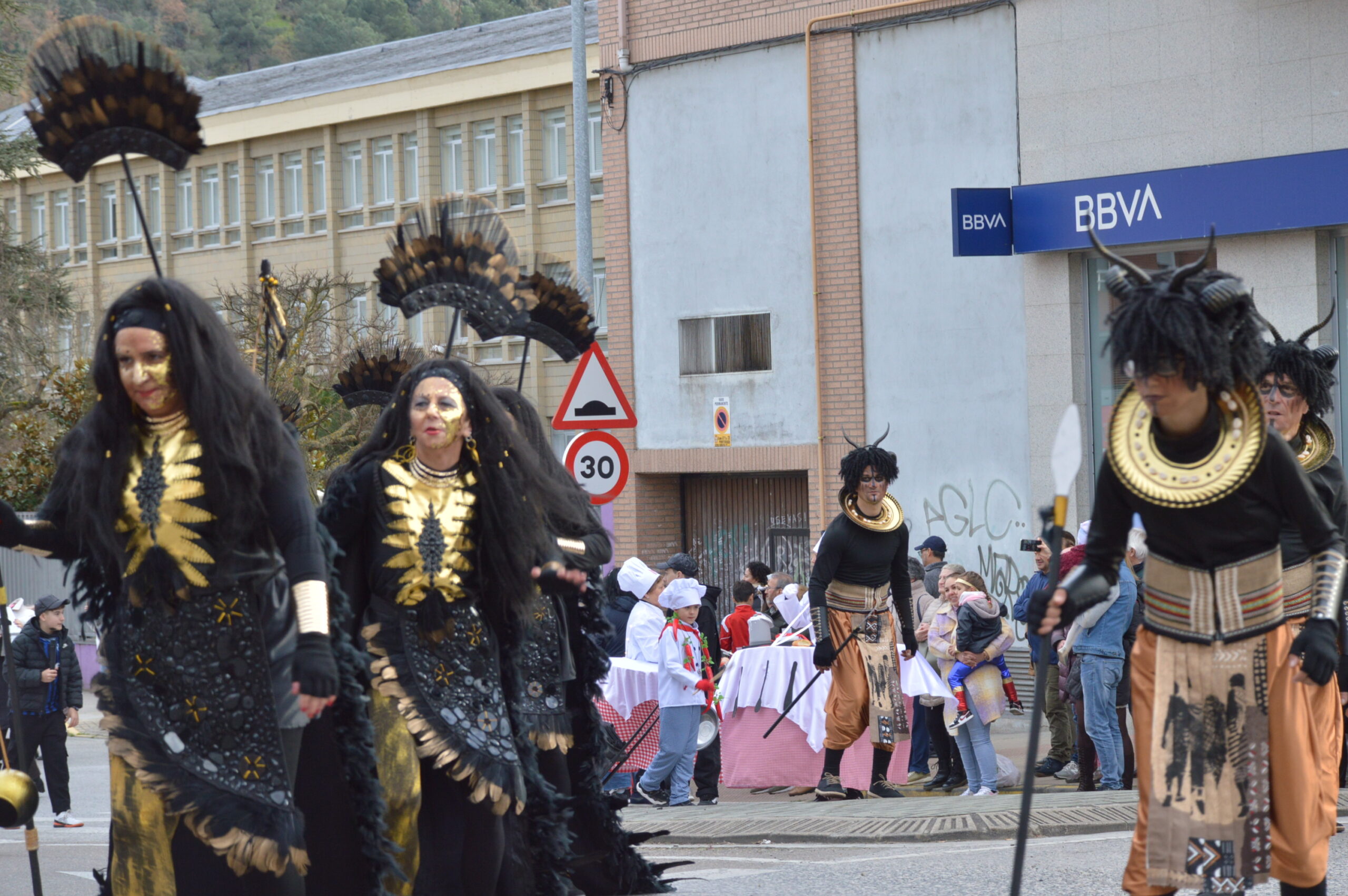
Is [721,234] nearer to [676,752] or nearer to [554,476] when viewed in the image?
[676,752]

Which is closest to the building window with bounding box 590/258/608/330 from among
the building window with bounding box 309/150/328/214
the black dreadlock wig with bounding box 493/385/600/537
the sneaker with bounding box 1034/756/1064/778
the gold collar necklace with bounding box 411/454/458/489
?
the building window with bounding box 309/150/328/214

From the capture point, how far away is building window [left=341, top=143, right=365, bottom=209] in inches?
1478

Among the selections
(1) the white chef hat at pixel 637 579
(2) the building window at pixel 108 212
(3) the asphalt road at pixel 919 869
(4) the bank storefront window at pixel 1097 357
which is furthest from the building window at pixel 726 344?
(2) the building window at pixel 108 212

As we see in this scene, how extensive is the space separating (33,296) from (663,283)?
11135 millimetres

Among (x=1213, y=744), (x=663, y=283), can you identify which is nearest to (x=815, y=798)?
(x=1213, y=744)

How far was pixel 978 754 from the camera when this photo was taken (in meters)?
11.7

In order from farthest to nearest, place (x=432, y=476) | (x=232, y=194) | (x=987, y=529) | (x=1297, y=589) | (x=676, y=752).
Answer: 1. (x=232, y=194)
2. (x=987, y=529)
3. (x=676, y=752)
4. (x=1297, y=589)
5. (x=432, y=476)

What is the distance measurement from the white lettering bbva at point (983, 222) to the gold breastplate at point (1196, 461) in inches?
536

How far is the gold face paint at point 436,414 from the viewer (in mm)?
6133

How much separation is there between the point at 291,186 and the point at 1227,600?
35.9m

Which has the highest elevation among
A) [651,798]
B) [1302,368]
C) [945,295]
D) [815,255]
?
[815,255]

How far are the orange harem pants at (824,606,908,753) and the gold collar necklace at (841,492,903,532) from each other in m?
0.52

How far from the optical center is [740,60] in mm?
21312

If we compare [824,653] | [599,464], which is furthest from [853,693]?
[599,464]
